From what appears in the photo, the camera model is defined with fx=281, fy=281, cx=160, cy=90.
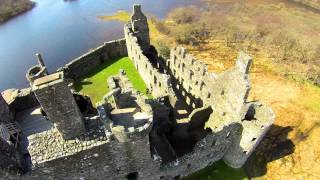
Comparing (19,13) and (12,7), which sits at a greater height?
(12,7)

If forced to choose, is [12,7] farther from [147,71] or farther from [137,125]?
[137,125]

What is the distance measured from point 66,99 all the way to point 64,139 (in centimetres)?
296

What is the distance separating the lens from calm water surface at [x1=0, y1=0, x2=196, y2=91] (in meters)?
42.3

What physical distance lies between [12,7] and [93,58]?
3640 centimetres

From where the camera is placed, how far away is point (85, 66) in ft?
111

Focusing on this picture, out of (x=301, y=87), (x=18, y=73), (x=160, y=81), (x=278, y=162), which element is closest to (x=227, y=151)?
(x=278, y=162)

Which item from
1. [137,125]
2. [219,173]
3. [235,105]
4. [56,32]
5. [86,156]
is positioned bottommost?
[219,173]

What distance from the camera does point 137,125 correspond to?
1609 centimetres

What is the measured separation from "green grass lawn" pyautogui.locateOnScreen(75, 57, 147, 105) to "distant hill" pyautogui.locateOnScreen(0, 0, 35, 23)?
33.7 metres

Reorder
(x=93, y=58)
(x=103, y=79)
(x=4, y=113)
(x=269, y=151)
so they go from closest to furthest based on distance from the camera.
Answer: (x=4, y=113)
(x=269, y=151)
(x=103, y=79)
(x=93, y=58)

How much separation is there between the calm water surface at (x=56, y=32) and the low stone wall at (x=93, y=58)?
28.7 feet

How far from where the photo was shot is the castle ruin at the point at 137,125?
49.5 feet

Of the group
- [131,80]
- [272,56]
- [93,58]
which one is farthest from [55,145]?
[272,56]

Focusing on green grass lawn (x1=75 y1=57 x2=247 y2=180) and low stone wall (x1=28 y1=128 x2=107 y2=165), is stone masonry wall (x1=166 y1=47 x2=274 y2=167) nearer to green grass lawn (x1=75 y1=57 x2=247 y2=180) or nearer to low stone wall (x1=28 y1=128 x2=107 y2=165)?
green grass lawn (x1=75 y1=57 x2=247 y2=180)
